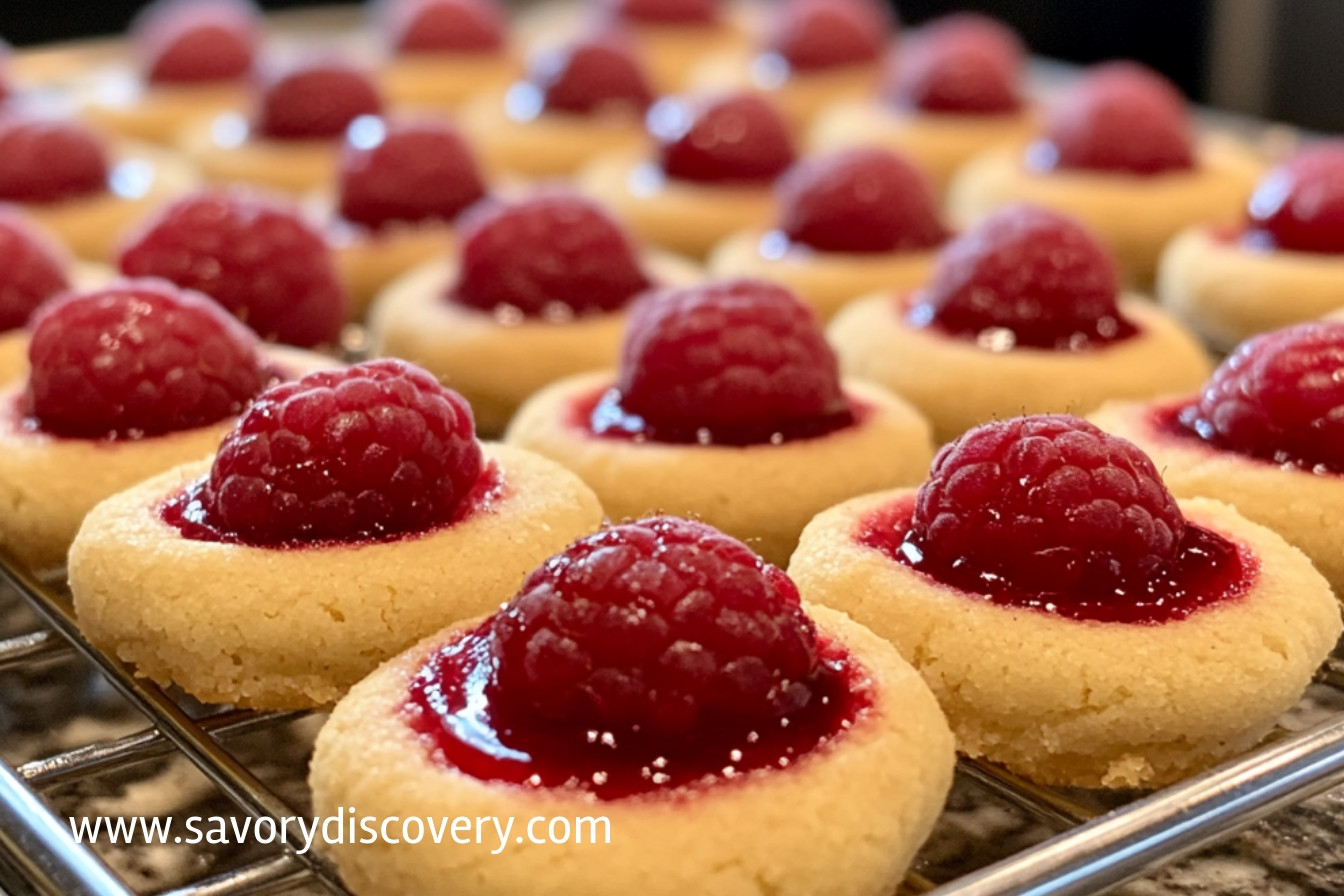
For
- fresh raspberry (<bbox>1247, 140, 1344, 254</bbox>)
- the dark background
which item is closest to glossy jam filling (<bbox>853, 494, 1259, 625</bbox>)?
fresh raspberry (<bbox>1247, 140, 1344, 254</bbox>)

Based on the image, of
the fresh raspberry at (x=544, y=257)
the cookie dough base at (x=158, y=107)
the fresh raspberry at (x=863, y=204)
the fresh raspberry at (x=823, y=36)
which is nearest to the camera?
the fresh raspberry at (x=544, y=257)

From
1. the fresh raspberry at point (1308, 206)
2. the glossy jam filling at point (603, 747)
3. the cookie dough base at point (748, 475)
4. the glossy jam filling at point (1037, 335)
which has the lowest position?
the cookie dough base at point (748, 475)

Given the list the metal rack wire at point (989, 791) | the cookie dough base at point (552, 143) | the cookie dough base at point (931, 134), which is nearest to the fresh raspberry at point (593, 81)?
the cookie dough base at point (552, 143)

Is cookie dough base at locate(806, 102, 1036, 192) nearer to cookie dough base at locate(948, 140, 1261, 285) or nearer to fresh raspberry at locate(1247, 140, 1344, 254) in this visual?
cookie dough base at locate(948, 140, 1261, 285)

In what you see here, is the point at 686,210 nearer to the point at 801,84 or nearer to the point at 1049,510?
the point at 801,84

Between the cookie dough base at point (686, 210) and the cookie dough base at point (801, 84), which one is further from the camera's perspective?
the cookie dough base at point (801, 84)

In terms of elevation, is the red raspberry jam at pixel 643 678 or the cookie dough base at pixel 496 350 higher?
the red raspberry jam at pixel 643 678

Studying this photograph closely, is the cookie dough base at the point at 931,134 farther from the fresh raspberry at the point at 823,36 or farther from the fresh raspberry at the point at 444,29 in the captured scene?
the fresh raspberry at the point at 444,29
